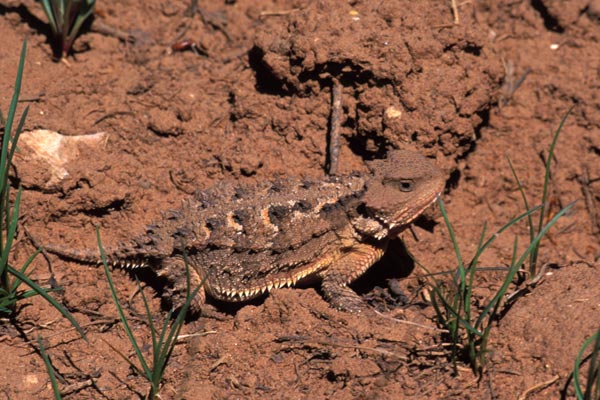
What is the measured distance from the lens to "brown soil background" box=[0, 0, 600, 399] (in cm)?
398

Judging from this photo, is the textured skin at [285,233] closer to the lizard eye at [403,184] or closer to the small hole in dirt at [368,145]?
the lizard eye at [403,184]

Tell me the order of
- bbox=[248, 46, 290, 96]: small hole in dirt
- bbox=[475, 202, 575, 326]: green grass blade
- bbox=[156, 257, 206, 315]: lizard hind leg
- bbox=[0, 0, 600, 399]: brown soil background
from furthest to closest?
bbox=[248, 46, 290, 96]: small hole in dirt < bbox=[156, 257, 206, 315]: lizard hind leg < bbox=[0, 0, 600, 399]: brown soil background < bbox=[475, 202, 575, 326]: green grass blade

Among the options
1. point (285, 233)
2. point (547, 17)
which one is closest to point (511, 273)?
point (285, 233)

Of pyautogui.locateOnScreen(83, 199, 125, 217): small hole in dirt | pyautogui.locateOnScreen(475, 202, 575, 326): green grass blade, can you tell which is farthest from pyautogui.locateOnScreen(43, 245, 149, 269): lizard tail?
pyautogui.locateOnScreen(475, 202, 575, 326): green grass blade

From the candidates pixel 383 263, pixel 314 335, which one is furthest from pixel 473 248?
pixel 314 335

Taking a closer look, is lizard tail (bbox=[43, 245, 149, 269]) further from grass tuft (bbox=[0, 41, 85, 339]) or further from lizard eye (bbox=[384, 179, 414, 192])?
lizard eye (bbox=[384, 179, 414, 192])

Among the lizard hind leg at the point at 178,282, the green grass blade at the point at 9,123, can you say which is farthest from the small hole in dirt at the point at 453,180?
the green grass blade at the point at 9,123

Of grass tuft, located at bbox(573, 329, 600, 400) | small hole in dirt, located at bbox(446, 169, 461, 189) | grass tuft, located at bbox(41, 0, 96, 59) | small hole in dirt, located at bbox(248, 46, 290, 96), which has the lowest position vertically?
small hole in dirt, located at bbox(446, 169, 461, 189)

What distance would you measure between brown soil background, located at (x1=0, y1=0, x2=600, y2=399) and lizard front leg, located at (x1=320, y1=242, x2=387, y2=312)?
105 millimetres

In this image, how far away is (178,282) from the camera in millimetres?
4453

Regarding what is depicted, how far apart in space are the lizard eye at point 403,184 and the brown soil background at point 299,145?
1.98ft

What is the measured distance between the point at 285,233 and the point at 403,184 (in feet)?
2.79

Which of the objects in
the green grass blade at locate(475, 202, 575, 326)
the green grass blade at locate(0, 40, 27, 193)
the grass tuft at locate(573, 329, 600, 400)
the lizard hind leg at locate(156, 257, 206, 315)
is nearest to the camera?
the grass tuft at locate(573, 329, 600, 400)

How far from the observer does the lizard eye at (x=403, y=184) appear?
4336 mm
